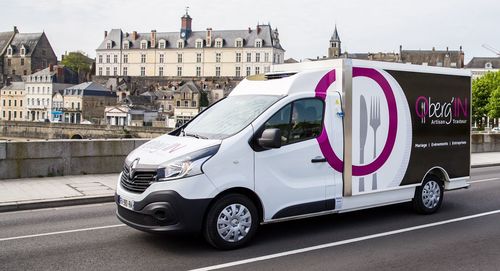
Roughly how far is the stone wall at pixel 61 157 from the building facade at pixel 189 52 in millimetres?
134907

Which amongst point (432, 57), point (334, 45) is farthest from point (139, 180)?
point (334, 45)

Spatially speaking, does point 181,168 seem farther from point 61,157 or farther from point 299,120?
point 61,157

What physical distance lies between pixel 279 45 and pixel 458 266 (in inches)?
5835

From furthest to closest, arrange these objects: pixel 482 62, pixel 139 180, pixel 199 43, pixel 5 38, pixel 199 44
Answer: pixel 5 38 → pixel 199 43 → pixel 199 44 → pixel 482 62 → pixel 139 180

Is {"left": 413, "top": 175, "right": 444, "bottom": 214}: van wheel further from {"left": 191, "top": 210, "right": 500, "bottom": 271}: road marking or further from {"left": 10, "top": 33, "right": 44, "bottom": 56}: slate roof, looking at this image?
{"left": 10, "top": 33, "right": 44, "bottom": 56}: slate roof

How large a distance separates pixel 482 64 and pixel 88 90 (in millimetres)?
99397

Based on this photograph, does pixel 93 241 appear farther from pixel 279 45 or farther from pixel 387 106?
pixel 279 45

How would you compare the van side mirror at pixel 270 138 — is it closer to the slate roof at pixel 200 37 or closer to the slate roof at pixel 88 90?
the slate roof at pixel 88 90

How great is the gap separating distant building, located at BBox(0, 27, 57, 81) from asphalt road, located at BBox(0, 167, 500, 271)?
543 feet

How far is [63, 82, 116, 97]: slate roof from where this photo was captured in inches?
5340

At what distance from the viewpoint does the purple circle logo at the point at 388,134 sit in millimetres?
8055

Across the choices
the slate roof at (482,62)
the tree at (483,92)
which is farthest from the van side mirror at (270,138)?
the slate roof at (482,62)

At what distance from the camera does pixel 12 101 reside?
496 ft

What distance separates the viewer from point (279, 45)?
152m
